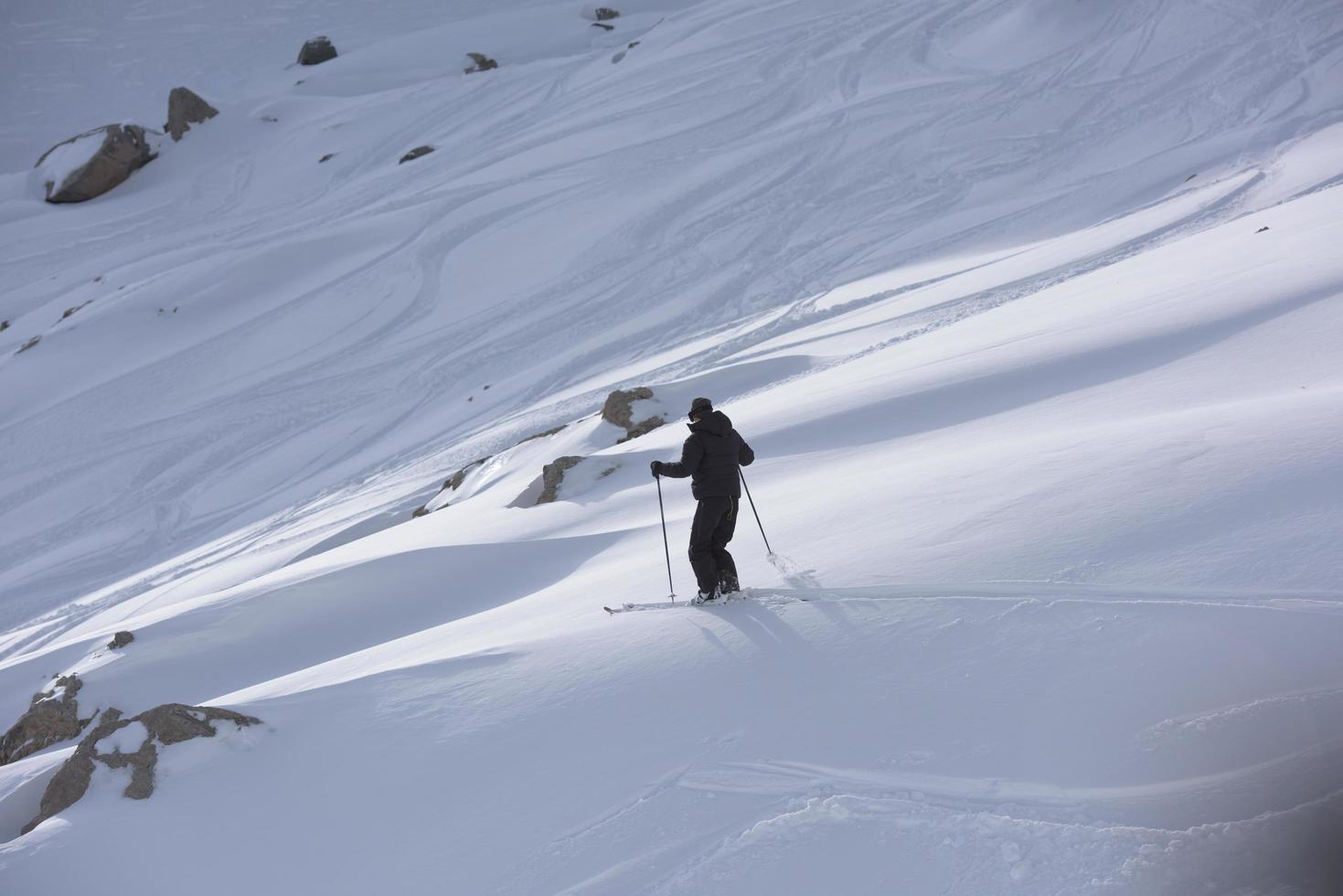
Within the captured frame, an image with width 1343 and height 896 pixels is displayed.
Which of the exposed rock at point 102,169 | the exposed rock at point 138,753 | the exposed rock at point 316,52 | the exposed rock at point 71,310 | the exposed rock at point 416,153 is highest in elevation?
the exposed rock at point 316,52

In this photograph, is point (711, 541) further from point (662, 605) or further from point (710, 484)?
point (662, 605)

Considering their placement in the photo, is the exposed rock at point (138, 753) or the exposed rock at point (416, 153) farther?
the exposed rock at point (416, 153)

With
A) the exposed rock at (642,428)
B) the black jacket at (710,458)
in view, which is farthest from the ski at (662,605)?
the exposed rock at (642,428)

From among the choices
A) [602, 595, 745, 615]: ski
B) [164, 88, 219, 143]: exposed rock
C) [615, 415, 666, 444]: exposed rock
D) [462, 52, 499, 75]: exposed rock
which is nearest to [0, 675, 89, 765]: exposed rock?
[602, 595, 745, 615]: ski

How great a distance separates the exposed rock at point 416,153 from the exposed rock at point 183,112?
9.02m

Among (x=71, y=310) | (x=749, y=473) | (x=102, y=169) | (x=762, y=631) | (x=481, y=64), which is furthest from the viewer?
(x=481, y=64)

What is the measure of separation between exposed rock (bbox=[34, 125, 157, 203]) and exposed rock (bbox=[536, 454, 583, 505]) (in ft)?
78.1

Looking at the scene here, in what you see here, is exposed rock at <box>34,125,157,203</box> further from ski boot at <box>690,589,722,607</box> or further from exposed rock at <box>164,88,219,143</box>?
ski boot at <box>690,589,722,607</box>

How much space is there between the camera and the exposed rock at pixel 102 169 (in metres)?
28.0

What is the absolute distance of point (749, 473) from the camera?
945 cm

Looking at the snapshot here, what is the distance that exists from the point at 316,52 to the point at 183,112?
6759 mm

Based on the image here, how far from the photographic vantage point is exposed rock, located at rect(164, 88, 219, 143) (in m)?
30.3

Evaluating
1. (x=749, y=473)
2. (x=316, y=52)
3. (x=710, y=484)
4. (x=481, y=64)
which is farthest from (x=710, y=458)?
(x=316, y=52)

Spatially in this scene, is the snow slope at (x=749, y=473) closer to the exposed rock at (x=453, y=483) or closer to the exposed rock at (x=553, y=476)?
the exposed rock at (x=553, y=476)
